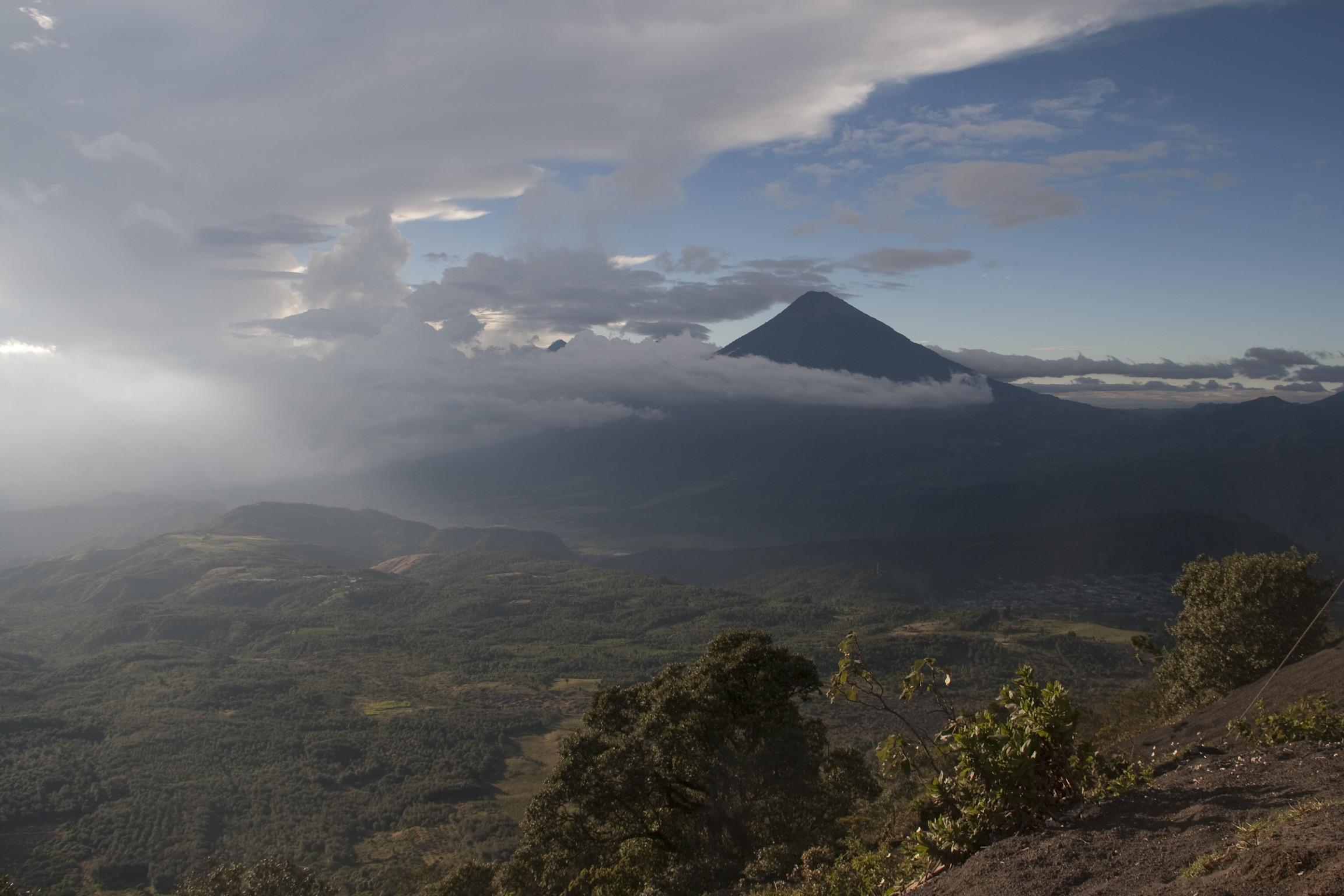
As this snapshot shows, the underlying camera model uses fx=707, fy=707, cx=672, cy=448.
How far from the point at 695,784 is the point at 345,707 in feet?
396

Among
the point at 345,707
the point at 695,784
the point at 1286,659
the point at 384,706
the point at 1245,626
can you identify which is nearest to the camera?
the point at 1286,659

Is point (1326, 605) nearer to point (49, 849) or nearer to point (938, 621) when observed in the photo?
point (49, 849)

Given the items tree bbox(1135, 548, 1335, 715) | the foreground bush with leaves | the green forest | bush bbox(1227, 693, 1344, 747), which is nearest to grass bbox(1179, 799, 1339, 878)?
the foreground bush with leaves

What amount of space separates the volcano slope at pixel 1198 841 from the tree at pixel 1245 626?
772 inches

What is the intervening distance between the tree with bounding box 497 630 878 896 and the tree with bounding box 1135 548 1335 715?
612 inches

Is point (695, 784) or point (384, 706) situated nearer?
point (695, 784)

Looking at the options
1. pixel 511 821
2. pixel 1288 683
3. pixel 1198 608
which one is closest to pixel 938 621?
pixel 511 821

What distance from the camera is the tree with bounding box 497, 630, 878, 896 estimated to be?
19.0 metres

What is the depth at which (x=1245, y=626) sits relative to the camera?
94.6 ft

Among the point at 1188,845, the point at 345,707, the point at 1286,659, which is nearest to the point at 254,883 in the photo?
the point at 1188,845

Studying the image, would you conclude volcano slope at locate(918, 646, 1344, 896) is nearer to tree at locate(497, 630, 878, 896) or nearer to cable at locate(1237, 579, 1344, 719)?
cable at locate(1237, 579, 1344, 719)

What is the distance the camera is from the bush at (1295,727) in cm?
1126

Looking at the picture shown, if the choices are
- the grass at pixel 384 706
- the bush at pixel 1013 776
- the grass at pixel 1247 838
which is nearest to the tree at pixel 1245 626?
the bush at pixel 1013 776

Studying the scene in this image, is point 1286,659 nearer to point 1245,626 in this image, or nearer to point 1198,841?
point 1198,841
